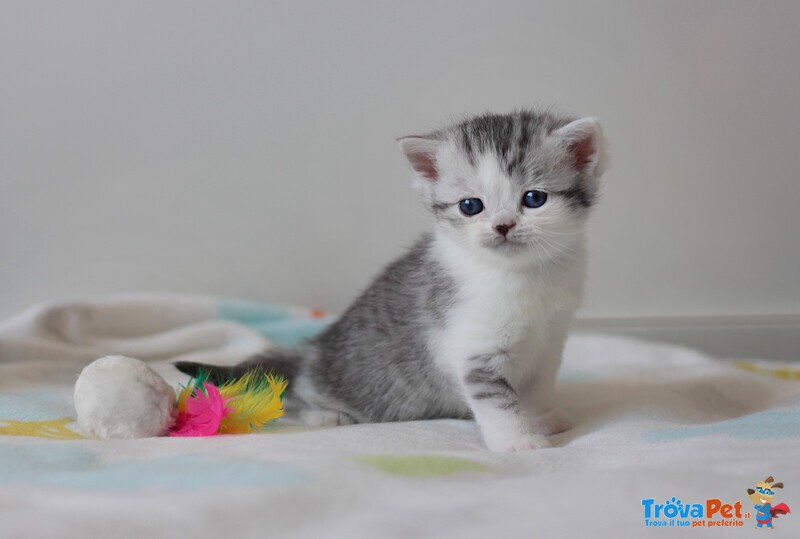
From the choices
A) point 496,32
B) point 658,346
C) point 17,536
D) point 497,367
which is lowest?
point 658,346

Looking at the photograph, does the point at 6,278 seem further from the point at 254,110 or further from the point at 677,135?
the point at 677,135

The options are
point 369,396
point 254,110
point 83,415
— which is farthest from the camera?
point 254,110

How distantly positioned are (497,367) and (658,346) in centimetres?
106

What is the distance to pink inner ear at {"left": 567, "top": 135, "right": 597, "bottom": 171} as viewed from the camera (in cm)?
176

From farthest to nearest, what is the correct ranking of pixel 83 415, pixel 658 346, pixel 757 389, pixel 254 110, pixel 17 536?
pixel 254 110 → pixel 658 346 → pixel 757 389 → pixel 83 415 → pixel 17 536

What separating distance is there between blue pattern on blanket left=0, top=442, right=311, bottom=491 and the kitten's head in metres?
0.66

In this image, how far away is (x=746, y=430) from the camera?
5.34 ft

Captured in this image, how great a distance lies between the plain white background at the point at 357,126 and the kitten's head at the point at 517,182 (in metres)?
0.99

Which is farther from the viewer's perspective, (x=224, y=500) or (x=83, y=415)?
(x=83, y=415)

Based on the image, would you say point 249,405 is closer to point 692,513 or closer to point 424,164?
point 424,164

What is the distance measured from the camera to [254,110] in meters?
2.81

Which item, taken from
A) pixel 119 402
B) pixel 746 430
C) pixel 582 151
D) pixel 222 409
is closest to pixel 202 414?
pixel 222 409

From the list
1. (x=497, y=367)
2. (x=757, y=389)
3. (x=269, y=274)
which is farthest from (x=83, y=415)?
(x=757, y=389)

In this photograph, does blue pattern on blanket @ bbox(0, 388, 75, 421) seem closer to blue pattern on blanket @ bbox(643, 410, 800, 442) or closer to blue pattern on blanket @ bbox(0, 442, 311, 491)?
blue pattern on blanket @ bbox(0, 442, 311, 491)
